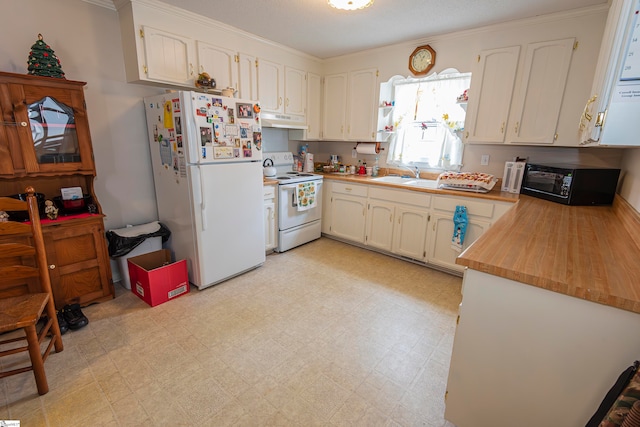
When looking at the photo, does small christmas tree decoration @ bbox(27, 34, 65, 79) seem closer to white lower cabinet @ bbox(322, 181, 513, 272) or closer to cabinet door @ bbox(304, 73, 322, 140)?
cabinet door @ bbox(304, 73, 322, 140)

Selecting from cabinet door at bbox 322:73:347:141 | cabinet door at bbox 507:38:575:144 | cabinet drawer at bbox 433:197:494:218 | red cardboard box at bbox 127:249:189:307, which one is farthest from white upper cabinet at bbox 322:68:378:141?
red cardboard box at bbox 127:249:189:307

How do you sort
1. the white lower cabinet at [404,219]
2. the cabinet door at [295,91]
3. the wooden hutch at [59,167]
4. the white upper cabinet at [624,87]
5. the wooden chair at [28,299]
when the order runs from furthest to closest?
the cabinet door at [295,91] → the white lower cabinet at [404,219] → the wooden hutch at [59,167] → the wooden chair at [28,299] → the white upper cabinet at [624,87]

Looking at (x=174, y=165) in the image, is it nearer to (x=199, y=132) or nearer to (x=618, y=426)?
(x=199, y=132)

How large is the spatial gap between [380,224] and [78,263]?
2.88 meters

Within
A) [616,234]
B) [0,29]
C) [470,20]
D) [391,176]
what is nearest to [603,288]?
[616,234]

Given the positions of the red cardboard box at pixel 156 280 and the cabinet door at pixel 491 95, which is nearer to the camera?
the red cardboard box at pixel 156 280

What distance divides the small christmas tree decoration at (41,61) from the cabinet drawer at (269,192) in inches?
72.6

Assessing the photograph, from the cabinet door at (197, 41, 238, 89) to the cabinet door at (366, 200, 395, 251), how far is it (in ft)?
6.80

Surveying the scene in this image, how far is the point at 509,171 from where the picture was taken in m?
2.81

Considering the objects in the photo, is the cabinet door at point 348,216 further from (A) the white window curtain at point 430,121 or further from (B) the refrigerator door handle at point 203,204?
(B) the refrigerator door handle at point 203,204

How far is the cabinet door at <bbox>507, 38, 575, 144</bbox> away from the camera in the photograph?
2447 millimetres

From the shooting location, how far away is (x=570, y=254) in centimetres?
124

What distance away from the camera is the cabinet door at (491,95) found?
267 centimetres

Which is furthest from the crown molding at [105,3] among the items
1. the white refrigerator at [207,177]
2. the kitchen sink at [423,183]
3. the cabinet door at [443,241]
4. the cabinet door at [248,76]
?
the cabinet door at [443,241]
